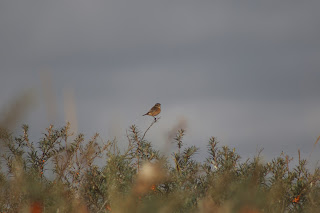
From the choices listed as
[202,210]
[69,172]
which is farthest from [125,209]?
[69,172]

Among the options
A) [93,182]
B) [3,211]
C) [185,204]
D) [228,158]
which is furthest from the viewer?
[228,158]

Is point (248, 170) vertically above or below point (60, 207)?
above

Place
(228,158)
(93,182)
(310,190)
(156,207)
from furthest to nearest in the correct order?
1. (228,158)
2. (310,190)
3. (93,182)
4. (156,207)

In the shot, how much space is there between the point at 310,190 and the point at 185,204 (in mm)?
1766

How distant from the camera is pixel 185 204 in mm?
2850

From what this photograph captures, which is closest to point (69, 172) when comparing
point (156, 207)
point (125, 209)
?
point (125, 209)

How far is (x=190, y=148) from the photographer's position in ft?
18.2

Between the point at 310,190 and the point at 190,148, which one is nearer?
the point at 310,190

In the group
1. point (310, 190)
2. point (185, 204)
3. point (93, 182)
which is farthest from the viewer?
point (310, 190)

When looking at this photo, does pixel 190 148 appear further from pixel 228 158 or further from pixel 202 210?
pixel 202 210

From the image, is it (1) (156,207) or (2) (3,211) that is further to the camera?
(2) (3,211)

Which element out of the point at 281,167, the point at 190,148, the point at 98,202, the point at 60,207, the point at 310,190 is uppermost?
the point at 190,148

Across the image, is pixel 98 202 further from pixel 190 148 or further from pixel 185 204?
pixel 190 148

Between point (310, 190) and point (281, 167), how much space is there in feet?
2.85
